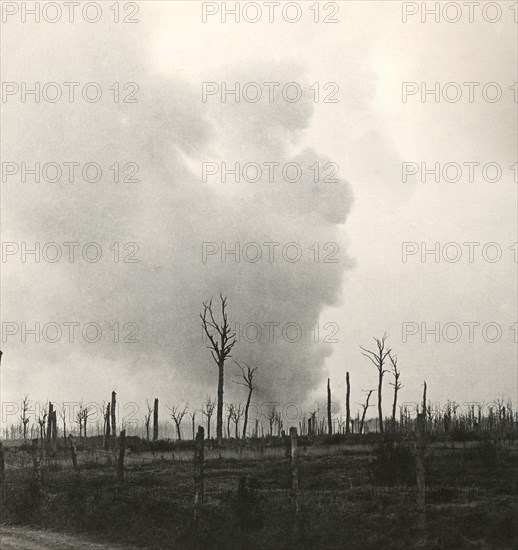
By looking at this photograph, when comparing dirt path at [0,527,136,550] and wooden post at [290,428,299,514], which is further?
dirt path at [0,527,136,550]

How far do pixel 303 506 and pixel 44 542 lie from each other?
266 inches

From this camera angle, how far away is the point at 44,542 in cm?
1681

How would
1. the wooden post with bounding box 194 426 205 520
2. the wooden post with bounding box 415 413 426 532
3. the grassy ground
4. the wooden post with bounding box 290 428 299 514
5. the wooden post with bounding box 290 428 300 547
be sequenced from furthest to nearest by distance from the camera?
1. the wooden post with bounding box 194 426 205 520
2. the wooden post with bounding box 290 428 299 514
3. the wooden post with bounding box 290 428 300 547
4. the grassy ground
5. the wooden post with bounding box 415 413 426 532

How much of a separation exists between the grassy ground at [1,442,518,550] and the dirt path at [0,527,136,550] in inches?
19.6

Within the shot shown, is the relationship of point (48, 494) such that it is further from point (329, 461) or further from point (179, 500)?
point (329, 461)

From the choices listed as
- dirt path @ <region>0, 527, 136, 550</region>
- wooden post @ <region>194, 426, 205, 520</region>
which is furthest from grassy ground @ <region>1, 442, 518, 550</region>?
dirt path @ <region>0, 527, 136, 550</region>

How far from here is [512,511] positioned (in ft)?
42.8

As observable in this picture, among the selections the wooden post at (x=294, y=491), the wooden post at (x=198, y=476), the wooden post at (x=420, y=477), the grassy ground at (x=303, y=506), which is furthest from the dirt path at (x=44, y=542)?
the wooden post at (x=420, y=477)

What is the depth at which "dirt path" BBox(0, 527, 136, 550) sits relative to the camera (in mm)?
15727

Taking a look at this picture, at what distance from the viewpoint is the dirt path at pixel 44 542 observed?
15.7 meters

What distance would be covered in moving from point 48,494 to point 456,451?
695 inches

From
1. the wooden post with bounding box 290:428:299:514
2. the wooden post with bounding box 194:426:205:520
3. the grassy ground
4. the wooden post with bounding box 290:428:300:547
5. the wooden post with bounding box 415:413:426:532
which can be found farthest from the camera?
the wooden post with bounding box 194:426:205:520

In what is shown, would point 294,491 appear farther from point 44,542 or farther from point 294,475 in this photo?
point 44,542

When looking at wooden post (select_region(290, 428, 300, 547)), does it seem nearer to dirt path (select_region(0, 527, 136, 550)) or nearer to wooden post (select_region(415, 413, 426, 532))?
wooden post (select_region(415, 413, 426, 532))
